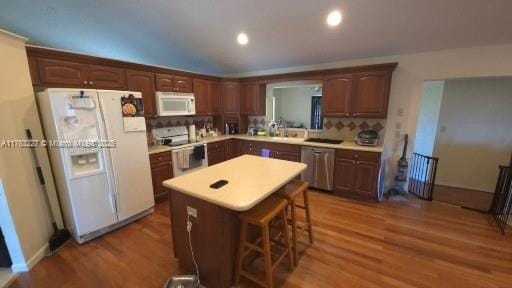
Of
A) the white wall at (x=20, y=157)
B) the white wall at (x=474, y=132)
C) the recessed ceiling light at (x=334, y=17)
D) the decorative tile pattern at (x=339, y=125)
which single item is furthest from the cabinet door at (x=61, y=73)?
the white wall at (x=474, y=132)

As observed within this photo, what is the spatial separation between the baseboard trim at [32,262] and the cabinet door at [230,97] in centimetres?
350

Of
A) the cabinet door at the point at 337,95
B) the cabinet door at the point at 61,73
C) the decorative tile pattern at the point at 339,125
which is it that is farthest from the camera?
the decorative tile pattern at the point at 339,125

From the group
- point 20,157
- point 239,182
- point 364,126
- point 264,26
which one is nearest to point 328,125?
point 364,126

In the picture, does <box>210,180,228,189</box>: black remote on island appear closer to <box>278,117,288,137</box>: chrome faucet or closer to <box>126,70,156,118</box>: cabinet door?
<box>126,70,156,118</box>: cabinet door

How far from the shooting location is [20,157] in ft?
6.62

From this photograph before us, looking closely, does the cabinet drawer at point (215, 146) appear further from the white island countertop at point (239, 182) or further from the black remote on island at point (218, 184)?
the black remote on island at point (218, 184)

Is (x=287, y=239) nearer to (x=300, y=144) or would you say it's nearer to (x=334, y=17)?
(x=300, y=144)

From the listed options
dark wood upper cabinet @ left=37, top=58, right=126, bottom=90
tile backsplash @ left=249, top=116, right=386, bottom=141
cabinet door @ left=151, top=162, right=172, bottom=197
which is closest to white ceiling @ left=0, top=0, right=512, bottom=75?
dark wood upper cabinet @ left=37, top=58, right=126, bottom=90

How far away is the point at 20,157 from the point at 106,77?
1.34 meters

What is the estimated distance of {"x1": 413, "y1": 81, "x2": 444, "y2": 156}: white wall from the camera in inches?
170

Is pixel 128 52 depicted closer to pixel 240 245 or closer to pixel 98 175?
pixel 98 175

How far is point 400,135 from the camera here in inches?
137

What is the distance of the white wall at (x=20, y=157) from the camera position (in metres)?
1.87

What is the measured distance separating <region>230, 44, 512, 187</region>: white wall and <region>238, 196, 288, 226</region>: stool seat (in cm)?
274
